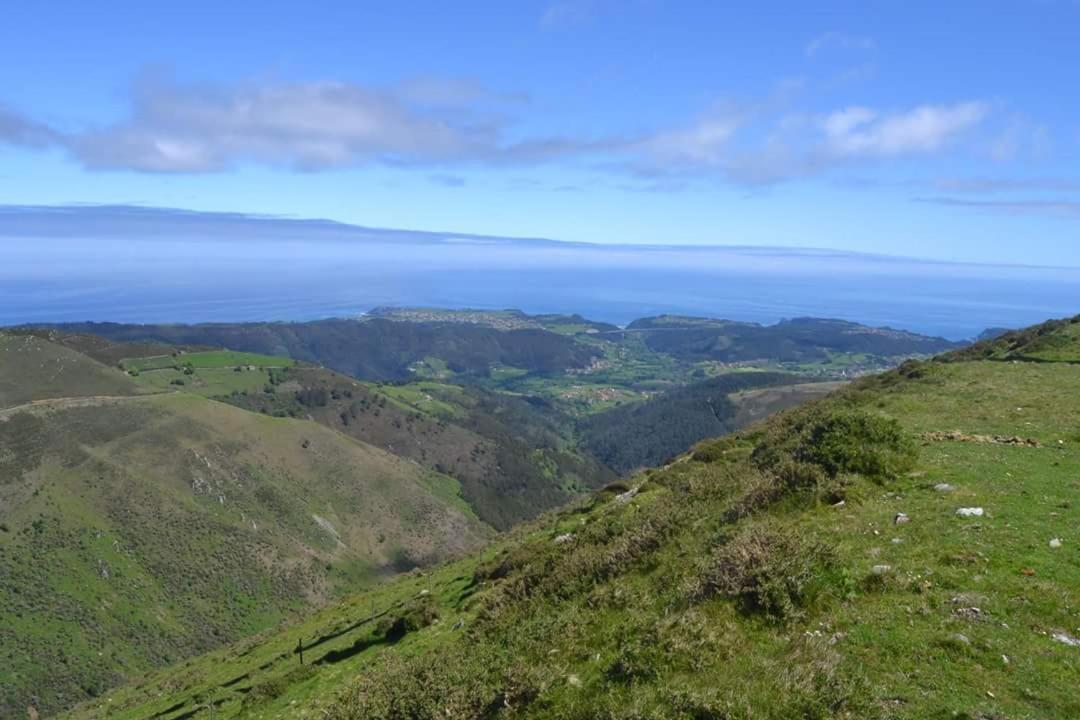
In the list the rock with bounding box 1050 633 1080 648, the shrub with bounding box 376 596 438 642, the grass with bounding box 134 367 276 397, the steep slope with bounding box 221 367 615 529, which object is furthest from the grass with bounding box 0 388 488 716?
the rock with bounding box 1050 633 1080 648

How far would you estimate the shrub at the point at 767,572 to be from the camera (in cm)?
885

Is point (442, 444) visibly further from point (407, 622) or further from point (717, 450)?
point (407, 622)

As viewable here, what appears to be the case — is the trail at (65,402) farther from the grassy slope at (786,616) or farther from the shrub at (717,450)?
the shrub at (717,450)

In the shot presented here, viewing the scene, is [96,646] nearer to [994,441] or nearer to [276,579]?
[276,579]

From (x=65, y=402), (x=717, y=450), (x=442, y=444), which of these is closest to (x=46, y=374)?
(x=65, y=402)

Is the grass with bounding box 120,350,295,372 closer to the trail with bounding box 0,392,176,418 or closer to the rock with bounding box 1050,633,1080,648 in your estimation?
the trail with bounding box 0,392,176,418

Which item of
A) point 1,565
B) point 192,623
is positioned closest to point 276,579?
point 192,623

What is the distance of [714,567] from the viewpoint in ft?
32.0

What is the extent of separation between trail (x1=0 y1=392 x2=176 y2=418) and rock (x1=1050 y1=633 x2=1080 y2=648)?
115 m

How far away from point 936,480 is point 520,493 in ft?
474

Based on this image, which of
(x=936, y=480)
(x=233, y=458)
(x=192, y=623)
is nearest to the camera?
(x=936, y=480)

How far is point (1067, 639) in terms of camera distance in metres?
7.48

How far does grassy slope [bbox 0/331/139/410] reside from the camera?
102 metres

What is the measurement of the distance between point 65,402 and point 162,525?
107 ft
